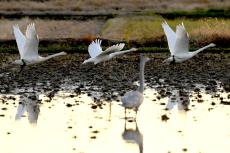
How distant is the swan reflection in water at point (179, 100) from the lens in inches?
509

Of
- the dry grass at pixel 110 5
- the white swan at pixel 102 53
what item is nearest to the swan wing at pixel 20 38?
the white swan at pixel 102 53

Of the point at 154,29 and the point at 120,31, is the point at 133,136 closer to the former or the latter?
the point at 120,31

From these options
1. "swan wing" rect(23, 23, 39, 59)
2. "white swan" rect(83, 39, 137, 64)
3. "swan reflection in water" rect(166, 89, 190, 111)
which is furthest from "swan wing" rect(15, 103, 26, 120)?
"swan reflection in water" rect(166, 89, 190, 111)

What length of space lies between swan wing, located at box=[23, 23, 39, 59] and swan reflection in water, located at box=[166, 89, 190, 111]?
3.11 meters

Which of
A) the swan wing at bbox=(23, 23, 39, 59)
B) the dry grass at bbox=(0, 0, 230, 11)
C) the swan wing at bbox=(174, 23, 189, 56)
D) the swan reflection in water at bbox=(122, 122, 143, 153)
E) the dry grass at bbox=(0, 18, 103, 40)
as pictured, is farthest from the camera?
the dry grass at bbox=(0, 0, 230, 11)

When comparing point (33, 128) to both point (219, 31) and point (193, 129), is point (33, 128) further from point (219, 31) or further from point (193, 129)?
point (219, 31)

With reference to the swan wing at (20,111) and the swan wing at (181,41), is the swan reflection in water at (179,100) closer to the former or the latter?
the swan wing at (181,41)

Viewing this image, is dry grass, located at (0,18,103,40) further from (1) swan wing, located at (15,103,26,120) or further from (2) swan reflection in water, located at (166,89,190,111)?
(1) swan wing, located at (15,103,26,120)

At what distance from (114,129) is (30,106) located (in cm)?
254

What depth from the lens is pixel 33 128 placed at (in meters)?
11.4

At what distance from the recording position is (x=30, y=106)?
13281 mm

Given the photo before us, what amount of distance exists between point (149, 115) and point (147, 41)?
35.0ft

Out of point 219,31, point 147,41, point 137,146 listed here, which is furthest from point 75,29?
point 137,146

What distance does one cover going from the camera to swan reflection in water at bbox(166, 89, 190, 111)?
12922mm
